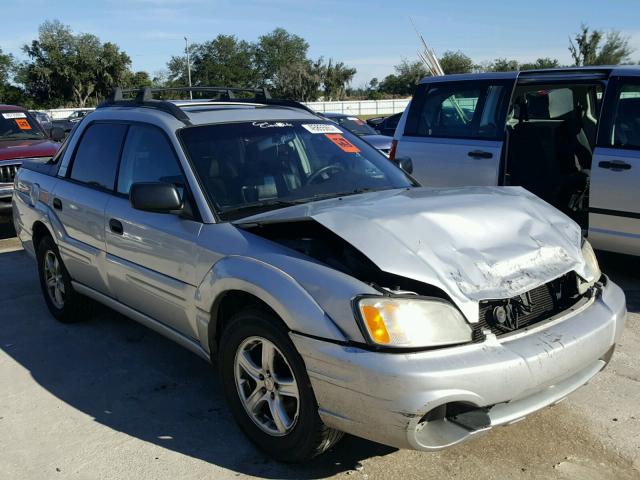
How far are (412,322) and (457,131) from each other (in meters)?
4.49

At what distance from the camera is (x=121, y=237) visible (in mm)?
4074

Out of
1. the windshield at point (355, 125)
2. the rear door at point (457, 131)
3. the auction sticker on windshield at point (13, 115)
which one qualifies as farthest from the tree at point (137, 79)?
the rear door at point (457, 131)

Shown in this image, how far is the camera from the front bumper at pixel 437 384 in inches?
99.7

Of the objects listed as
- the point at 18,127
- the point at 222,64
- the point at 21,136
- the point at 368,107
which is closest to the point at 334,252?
the point at 21,136

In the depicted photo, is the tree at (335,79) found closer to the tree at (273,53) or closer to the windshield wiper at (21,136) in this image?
the tree at (273,53)

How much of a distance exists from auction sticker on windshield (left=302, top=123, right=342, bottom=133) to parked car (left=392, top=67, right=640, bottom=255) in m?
2.44

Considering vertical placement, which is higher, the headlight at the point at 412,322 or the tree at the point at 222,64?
the tree at the point at 222,64

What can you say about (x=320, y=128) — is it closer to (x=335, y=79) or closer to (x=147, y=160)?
(x=147, y=160)

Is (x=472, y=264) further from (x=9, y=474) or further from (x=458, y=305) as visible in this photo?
(x=9, y=474)

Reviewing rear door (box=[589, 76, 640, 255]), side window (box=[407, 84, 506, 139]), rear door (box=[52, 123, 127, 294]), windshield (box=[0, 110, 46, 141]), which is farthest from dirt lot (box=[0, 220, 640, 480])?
windshield (box=[0, 110, 46, 141])

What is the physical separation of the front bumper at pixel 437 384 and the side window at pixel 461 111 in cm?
400

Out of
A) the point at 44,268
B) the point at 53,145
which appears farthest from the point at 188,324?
the point at 53,145

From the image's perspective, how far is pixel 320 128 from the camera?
4.36 meters

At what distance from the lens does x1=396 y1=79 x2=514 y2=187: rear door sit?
6.42 metres
